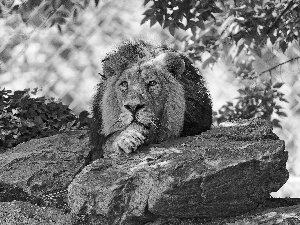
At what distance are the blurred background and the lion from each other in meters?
3.30

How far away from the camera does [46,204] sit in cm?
441

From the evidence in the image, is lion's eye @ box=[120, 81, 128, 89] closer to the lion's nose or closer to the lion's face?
the lion's face

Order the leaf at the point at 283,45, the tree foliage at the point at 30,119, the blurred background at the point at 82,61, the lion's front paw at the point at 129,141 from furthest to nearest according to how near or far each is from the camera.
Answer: the blurred background at the point at 82,61, the leaf at the point at 283,45, the tree foliage at the point at 30,119, the lion's front paw at the point at 129,141

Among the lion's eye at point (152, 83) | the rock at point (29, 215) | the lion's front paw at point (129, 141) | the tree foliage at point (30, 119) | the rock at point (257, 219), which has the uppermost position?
the tree foliage at point (30, 119)

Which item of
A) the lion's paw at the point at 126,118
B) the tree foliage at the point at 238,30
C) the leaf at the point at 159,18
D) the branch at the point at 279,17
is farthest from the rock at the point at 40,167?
the branch at the point at 279,17

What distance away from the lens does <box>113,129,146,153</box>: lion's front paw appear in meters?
4.02

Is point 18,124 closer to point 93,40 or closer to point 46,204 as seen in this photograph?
point 46,204

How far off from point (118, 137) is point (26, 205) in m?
0.68

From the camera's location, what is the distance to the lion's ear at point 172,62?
14.8 ft

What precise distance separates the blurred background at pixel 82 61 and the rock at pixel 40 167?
2749mm

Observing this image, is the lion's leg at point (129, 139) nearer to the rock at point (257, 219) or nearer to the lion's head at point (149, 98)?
the lion's head at point (149, 98)

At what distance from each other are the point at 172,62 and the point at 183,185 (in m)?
1.21

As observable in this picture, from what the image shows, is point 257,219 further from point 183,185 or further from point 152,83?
point 152,83

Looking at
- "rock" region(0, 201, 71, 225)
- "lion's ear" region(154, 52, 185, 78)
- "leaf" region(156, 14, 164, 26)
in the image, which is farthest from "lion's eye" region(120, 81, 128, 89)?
"leaf" region(156, 14, 164, 26)
